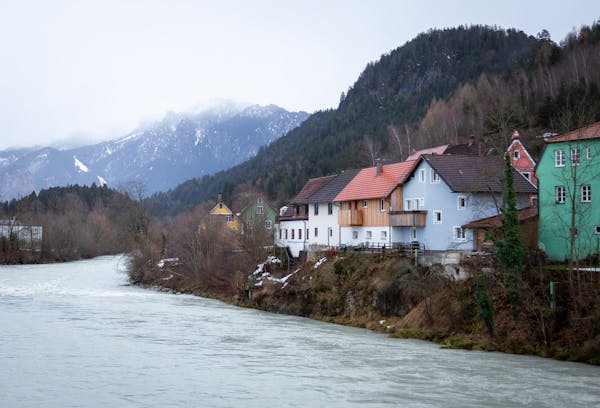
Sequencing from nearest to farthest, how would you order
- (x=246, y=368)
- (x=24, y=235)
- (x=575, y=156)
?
(x=246, y=368) < (x=575, y=156) < (x=24, y=235)

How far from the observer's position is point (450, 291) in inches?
1473

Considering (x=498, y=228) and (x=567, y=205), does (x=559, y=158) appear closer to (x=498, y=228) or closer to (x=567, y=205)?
(x=567, y=205)

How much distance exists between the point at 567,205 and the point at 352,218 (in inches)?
826

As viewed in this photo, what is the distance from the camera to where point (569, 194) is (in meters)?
35.4

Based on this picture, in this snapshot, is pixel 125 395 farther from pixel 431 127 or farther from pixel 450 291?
pixel 431 127

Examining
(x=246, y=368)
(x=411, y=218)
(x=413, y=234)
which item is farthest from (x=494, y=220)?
(x=246, y=368)

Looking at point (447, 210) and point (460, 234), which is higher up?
point (447, 210)

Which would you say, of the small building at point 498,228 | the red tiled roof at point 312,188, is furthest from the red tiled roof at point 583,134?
the red tiled roof at point 312,188

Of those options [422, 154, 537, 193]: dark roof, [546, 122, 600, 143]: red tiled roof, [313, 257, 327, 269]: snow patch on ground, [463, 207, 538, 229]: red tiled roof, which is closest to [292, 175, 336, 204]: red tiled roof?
[313, 257, 327, 269]: snow patch on ground

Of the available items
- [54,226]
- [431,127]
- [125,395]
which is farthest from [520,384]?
[54,226]

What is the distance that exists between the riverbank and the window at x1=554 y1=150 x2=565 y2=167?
7.09 metres

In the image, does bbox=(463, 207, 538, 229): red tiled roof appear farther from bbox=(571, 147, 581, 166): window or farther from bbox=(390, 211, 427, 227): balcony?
bbox=(571, 147, 581, 166): window

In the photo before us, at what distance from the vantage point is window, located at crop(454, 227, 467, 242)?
44.9 metres

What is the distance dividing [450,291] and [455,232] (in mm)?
8992
